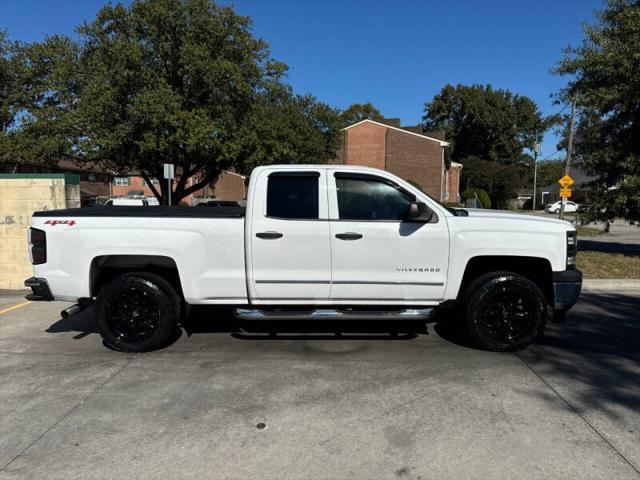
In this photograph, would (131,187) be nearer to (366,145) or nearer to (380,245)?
(366,145)

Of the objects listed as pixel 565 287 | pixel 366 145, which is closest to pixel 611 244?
pixel 565 287

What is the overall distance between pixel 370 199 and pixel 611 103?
947 cm

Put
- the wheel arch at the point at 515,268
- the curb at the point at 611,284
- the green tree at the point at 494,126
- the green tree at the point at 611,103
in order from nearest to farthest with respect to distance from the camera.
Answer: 1. the wheel arch at the point at 515,268
2. the curb at the point at 611,284
3. the green tree at the point at 611,103
4. the green tree at the point at 494,126

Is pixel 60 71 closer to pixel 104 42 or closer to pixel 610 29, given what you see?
pixel 104 42

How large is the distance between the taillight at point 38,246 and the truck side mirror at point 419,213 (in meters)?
3.81

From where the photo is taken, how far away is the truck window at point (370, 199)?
16.6 feet

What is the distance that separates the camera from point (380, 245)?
495 centimetres

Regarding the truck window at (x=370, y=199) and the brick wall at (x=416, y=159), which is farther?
the brick wall at (x=416, y=159)

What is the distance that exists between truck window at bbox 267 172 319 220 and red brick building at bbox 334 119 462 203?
38.9 m

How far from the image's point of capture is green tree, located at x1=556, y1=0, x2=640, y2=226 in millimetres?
10977

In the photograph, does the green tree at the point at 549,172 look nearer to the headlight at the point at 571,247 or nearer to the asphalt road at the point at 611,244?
the asphalt road at the point at 611,244

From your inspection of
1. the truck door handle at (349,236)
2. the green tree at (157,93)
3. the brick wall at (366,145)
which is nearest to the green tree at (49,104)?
the green tree at (157,93)

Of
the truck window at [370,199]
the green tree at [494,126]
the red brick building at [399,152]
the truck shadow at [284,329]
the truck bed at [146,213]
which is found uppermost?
the green tree at [494,126]

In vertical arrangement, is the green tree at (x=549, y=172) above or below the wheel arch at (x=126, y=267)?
above
